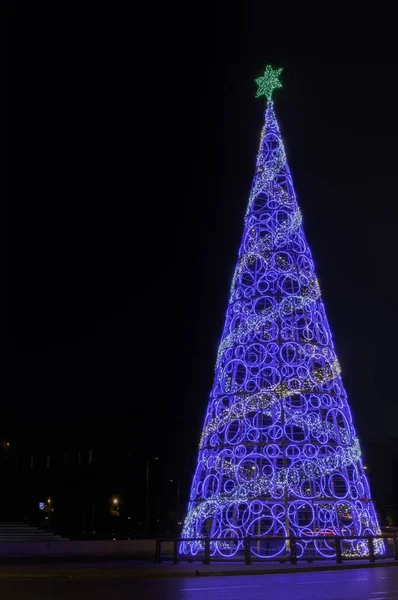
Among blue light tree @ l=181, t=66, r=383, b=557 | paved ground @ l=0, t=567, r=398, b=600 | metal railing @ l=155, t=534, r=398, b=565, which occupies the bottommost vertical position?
paved ground @ l=0, t=567, r=398, b=600

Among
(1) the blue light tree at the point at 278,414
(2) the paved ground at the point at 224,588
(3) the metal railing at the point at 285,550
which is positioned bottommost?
(2) the paved ground at the point at 224,588

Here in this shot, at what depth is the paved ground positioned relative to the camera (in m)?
10.0

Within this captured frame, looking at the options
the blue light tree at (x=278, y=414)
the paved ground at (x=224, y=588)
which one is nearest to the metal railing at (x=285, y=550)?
the blue light tree at (x=278, y=414)

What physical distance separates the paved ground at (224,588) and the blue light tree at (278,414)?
8.82ft

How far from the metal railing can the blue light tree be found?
0.24 ft

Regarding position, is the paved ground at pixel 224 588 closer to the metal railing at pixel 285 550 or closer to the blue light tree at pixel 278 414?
the metal railing at pixel 285 550

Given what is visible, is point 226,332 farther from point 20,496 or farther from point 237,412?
point 20,496

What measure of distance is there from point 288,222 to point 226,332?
3.47 meters

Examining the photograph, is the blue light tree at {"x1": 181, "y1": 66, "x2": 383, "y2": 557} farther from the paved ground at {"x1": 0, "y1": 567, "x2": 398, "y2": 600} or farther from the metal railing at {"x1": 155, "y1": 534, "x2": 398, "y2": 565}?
the paved ground at {"x1": 0, "y1": 567, "x2": 398, "y2": 600}

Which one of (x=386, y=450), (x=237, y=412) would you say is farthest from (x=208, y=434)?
(x=386, y=450)

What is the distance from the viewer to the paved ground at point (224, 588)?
10039 mm

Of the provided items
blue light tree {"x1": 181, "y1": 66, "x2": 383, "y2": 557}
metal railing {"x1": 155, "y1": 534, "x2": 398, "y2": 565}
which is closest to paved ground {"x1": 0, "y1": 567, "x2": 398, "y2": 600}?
metal railing {"x1": 155, "y1": 534, "x2": 398, "y2": 565}

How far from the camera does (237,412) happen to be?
17953mm

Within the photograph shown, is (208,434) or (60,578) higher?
(208,434)
